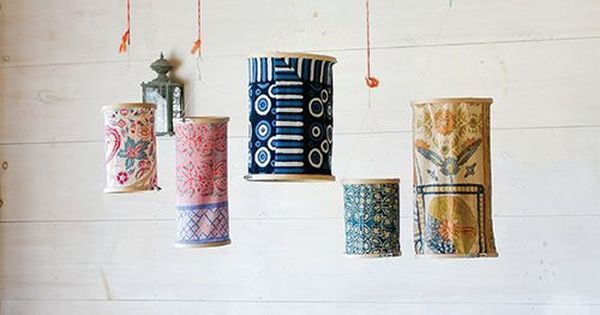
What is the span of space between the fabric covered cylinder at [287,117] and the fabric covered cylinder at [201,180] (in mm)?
140

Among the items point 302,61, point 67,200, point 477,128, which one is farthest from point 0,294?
point 477,128

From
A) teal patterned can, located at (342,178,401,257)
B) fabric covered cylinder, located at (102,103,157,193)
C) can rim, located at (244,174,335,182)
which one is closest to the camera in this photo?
can rim, located at (244,174,335,182)

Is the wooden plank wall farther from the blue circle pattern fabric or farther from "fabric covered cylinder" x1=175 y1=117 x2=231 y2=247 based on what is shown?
the blue circle pattern fabric

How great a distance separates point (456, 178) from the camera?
1513 mm

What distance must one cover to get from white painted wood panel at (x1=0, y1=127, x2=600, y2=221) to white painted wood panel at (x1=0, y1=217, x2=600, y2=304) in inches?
1.3

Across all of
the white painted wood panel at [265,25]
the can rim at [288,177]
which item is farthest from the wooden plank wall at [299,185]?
the can rim at [288,177]

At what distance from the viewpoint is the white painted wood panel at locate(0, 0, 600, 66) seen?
215cm

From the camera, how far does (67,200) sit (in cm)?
237

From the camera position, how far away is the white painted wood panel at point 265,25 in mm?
2154

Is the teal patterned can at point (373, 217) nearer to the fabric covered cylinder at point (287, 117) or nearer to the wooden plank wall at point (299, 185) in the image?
the fabric covered cylinder at point (287, 117)

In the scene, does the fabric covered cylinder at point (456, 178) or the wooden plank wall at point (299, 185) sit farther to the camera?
the wooden plank wall at point (299, 185)

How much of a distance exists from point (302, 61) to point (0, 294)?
1348 mm

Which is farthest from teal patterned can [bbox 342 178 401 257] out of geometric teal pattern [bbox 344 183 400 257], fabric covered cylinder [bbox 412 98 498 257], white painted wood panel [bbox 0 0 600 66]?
white painted wood panel [bbox 0 0 600 66]

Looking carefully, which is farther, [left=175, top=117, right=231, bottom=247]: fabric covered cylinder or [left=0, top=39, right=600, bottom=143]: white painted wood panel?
[left=0, top=39, right=600, bottom=143]: white painted wood panel
